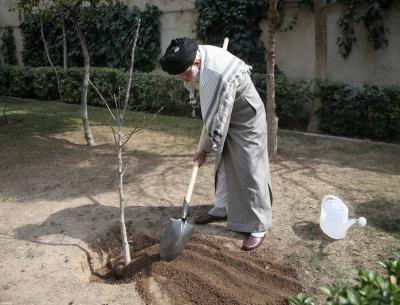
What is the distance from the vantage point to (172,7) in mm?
10375

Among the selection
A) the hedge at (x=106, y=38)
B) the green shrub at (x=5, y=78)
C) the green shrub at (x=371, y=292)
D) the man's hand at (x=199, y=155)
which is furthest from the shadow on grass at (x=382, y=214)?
the green shrub at (x=5, y=78)

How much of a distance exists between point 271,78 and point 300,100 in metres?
2.34

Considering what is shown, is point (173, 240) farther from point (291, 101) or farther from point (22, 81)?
point (22, 81)

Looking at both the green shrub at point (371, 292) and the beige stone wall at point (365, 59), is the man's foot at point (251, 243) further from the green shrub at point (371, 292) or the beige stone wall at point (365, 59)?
the beige stone wall at point (365, 59)

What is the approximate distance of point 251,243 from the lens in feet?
11.0

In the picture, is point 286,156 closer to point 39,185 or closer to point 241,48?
point 39,185

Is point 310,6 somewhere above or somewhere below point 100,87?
above

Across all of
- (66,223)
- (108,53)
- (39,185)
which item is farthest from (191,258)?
(108,53)

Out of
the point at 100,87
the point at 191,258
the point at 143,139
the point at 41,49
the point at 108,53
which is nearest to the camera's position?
the point at 191,258

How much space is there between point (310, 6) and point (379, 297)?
756 centimetres

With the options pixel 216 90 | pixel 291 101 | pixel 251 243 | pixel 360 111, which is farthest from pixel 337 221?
pixel 291 101

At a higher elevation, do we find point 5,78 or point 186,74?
point 5,78

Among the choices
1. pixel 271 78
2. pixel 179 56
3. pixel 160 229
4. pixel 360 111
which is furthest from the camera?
pixel 360 111

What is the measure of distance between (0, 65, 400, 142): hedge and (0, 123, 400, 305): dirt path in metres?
0.93
